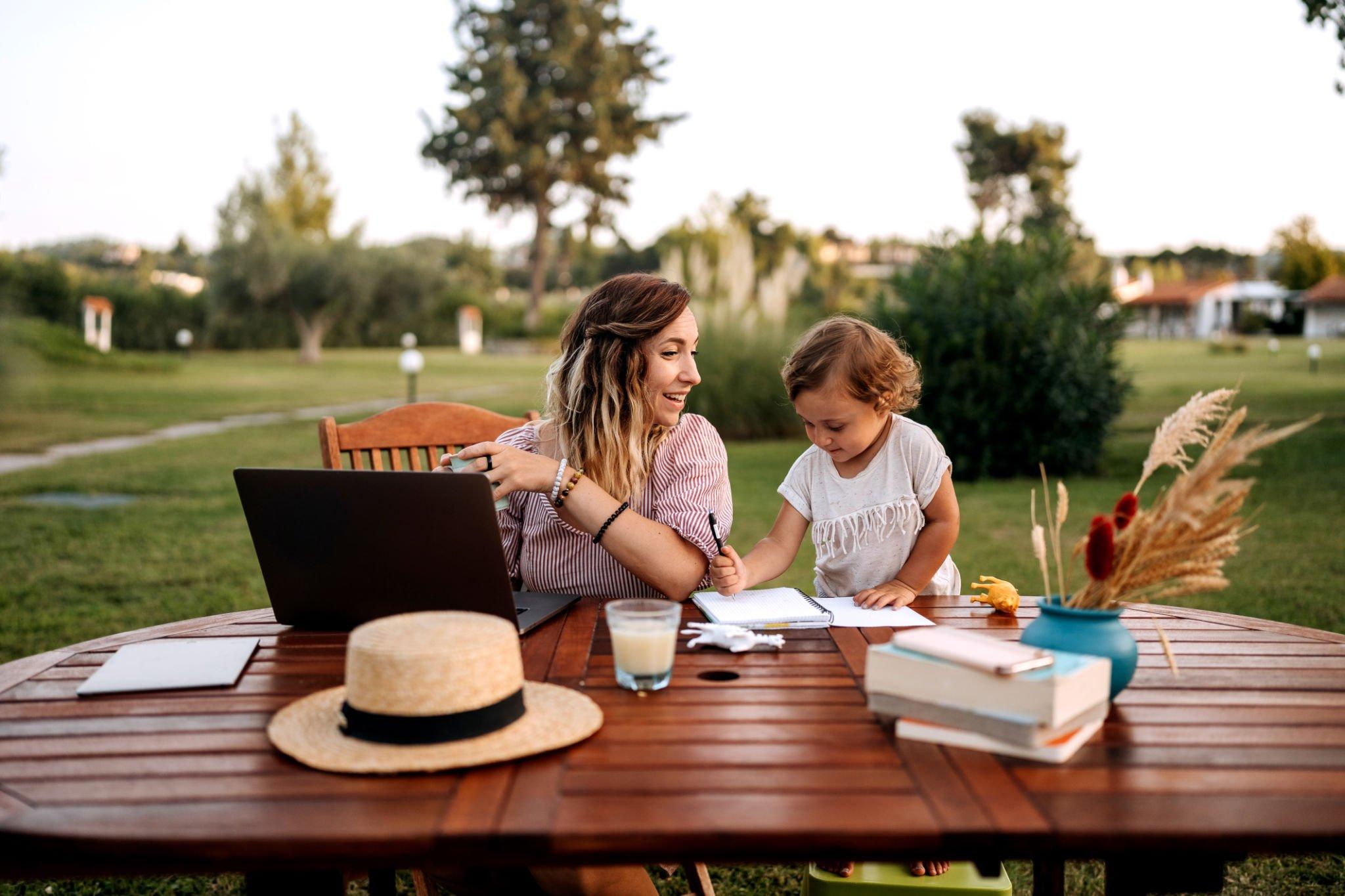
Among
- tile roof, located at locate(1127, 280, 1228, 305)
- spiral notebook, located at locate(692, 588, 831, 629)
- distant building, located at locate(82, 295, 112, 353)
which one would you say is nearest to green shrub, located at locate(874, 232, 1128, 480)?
spiral notebook, located at locate(692, 588, 831, 629)

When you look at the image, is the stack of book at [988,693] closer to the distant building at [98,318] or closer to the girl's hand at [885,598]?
the girl's hand at [885,598]

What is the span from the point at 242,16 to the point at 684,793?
66.4 feet

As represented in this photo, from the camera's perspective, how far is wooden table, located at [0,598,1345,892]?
99 centimetres

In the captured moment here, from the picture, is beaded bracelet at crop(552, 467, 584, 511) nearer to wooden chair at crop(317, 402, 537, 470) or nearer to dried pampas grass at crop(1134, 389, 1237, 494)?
wooden chair at crop(317, 402, 537, 470)

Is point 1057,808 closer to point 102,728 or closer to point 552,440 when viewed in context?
point 102,728

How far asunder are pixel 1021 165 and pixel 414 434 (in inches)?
1762

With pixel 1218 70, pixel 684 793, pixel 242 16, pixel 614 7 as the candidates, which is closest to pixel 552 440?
pixel 684 793

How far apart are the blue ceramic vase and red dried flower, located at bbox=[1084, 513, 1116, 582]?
59 millimetres

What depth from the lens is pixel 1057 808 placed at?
3.45ft

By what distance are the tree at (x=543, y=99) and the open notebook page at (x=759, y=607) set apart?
33.2 meters

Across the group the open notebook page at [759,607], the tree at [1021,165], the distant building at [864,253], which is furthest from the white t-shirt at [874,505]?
the tree at [1021,165]

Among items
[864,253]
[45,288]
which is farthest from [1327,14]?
[864,253]

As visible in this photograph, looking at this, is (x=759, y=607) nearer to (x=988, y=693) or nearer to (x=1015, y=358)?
(x=988, y=693)

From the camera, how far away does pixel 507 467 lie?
6.10 feet
